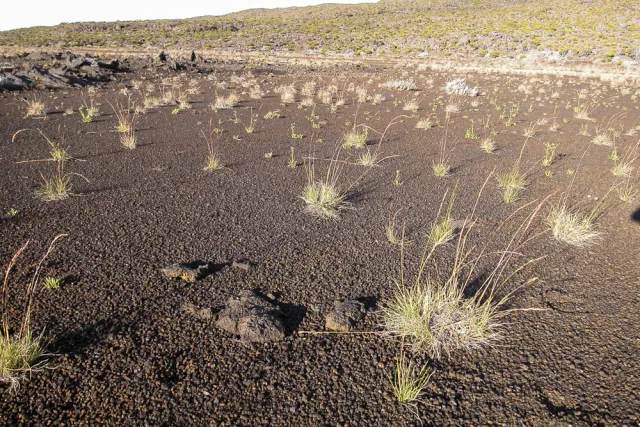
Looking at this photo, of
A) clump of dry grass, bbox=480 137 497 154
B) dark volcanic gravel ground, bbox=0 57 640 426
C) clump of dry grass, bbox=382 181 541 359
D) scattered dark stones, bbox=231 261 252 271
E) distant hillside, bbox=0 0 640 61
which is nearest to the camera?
dark volcanic gravel ground, bbox=0 57 640 426

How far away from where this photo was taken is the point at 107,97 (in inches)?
574

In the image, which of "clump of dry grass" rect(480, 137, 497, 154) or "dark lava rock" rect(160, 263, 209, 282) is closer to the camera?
"dark lava rock" rect(160, 263, 209, 282)

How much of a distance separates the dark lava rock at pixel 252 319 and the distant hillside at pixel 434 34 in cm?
4221

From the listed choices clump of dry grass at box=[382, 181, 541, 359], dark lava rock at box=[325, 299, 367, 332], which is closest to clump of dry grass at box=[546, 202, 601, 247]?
clump of dry grass at box=[382, 181, 541, 359]

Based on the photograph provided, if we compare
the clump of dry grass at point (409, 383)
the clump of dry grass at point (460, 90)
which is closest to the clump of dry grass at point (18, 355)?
the clump of dry grass at point (409, 383)

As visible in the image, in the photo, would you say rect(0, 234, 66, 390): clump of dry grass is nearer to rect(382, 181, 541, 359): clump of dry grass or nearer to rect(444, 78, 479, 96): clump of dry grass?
rect(382, 181, 541, 359): clump of dry grass

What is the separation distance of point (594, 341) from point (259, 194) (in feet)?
15.6

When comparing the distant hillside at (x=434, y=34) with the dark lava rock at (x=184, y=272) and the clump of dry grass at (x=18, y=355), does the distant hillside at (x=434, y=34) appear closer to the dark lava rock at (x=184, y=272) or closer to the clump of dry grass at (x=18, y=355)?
the dark lava rock at (x=184, y=272)

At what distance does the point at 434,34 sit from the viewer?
49312mm

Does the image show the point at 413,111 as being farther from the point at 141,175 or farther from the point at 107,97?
the point at 107,97

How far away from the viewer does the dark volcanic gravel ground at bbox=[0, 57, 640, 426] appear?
2.44 m

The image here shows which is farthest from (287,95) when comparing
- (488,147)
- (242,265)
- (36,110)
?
(242,265)

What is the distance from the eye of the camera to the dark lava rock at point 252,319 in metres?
2.99

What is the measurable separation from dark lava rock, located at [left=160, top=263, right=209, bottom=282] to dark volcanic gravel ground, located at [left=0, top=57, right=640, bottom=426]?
93 mm
